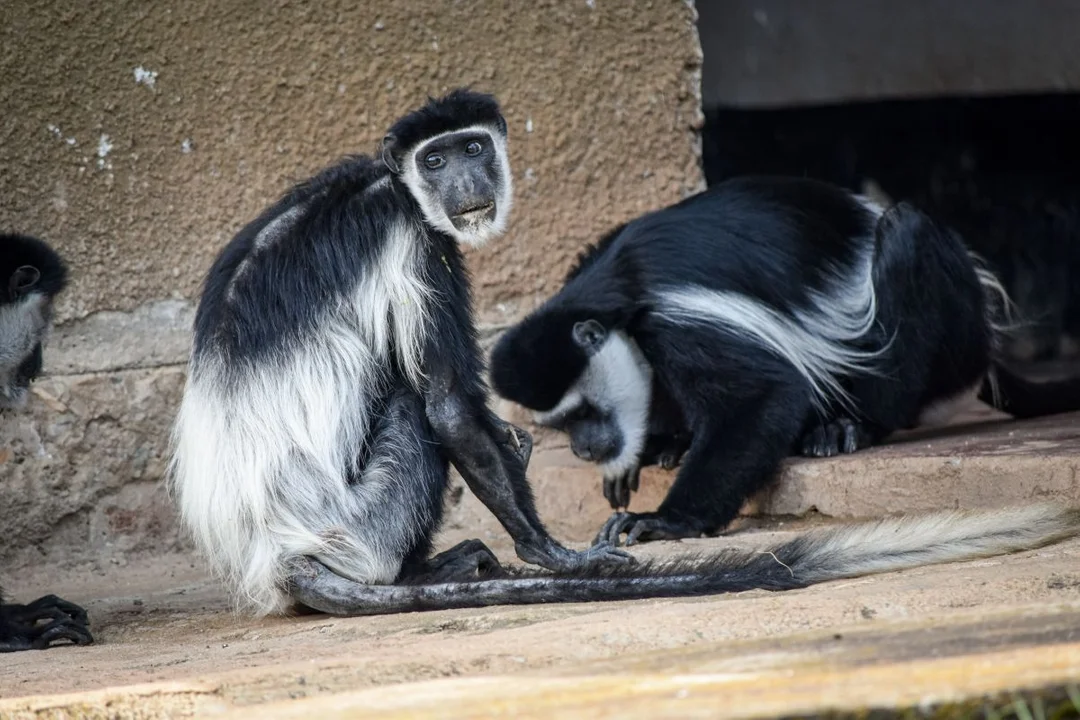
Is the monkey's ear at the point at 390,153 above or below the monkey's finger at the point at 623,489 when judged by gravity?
above

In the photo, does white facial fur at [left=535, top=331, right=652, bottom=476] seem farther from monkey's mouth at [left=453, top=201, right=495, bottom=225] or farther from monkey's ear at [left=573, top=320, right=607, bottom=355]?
monkey's mouth at [left=453, top=201, right=495, bottom=225]

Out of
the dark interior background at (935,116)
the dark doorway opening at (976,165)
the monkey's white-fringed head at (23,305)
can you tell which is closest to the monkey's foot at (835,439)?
the dark interior background at (935,116)

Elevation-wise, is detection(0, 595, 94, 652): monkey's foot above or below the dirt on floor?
below

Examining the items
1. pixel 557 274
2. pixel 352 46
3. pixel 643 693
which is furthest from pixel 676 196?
pixel 643 693

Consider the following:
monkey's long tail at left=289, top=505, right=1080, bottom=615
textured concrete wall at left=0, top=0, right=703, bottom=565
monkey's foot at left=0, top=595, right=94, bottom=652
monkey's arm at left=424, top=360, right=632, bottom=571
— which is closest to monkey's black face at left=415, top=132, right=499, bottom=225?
monkey's arm at left=424, top=360, right=632, bottom=571

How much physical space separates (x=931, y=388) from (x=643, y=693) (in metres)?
3.12

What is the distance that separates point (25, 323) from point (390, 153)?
1.09m

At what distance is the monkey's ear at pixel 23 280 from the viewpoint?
3652 mm

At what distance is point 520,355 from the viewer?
4.11 meters

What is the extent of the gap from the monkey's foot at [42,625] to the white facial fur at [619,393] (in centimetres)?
145

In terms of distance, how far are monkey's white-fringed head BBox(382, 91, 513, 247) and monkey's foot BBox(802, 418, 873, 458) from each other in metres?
1.40

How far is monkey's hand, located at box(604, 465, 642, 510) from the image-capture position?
4.46 meters

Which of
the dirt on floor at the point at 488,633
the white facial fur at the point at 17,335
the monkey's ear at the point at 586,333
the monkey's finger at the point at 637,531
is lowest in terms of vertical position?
the monkey's finger at the point at 637,531

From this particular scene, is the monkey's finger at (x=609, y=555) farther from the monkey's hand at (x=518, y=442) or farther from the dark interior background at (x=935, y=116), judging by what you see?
the dark interior background at (x=935, y=116)
